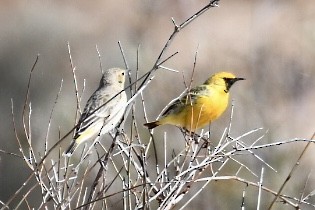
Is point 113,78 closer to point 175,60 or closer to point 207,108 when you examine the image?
point 207,108

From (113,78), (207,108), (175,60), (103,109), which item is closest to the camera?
(103,109)

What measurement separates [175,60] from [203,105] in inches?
255

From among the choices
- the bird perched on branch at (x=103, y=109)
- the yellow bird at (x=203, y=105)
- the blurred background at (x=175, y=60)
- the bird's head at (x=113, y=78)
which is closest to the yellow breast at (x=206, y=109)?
the yellow bird at (x=203, y=105)

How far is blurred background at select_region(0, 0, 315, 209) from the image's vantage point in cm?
902

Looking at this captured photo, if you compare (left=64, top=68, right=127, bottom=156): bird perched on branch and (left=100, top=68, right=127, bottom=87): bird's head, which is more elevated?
(left=100, top=68, right=127, bottom=87): bird's head

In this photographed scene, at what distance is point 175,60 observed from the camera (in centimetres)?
1180

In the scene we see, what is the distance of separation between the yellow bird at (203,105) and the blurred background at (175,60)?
7.48 feet

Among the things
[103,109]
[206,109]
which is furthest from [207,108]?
[103,109]

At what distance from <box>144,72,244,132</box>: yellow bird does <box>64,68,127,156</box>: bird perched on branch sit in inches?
12.8

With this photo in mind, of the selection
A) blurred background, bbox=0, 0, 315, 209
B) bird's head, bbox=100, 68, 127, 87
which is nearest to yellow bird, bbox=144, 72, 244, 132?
bird's head, bbox=100, 68, 127, 87

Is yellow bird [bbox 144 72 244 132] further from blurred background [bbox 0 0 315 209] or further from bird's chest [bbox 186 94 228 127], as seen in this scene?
blurred background [bbox 0 0 315 209]

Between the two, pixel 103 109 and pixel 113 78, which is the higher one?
pixel 113 78

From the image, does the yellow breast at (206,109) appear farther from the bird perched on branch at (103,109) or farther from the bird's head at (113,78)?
the bird's head at (113,78)

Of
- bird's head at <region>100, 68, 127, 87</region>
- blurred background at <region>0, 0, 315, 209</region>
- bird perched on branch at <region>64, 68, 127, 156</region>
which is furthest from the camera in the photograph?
blurred background at <region>0, 0, 315, 209</region>
